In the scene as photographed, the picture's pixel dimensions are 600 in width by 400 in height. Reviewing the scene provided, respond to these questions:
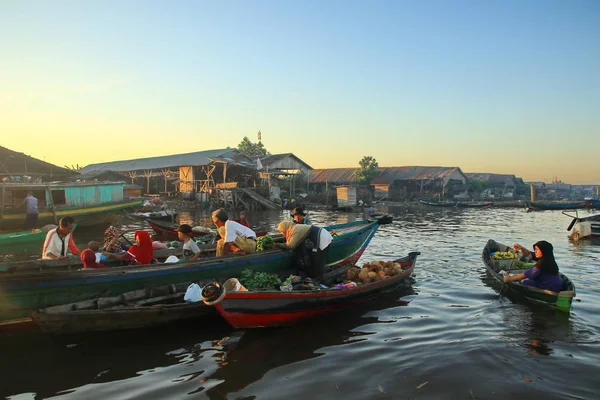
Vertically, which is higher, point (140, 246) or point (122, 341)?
point (140, 246)

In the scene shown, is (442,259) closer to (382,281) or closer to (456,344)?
(382,281)

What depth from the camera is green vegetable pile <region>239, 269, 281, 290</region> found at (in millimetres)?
6824

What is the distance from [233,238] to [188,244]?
978mm

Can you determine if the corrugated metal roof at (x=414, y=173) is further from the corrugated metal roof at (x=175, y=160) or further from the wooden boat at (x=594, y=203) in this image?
the corrugated metal roof at (x=175, y=160)

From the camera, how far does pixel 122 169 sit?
4378 centimetres

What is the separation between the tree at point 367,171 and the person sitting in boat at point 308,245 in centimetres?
4108

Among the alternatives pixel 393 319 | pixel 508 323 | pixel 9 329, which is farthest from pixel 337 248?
pixel 9 329

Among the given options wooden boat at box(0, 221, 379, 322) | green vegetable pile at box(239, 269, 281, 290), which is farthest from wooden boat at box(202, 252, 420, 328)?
wooden boat at box(0, 221, 379, 322)

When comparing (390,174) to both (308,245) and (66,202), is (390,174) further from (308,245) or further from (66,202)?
(308,245)

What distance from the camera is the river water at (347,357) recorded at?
15.1 ft

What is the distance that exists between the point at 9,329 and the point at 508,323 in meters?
7.99

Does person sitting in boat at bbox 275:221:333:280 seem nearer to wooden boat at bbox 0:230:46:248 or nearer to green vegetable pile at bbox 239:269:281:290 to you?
green vegetable pile at bbox 239:269:281:290

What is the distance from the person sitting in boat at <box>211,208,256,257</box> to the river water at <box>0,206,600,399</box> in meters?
1.39

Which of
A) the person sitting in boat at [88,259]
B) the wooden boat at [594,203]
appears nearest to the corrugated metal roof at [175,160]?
the person sitting in boat at [88,259]
